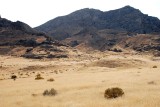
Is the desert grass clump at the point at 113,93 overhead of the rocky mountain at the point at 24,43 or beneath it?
beneath

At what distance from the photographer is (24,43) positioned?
415 feet

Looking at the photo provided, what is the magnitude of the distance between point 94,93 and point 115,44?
154 m

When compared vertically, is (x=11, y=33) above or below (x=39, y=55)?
above

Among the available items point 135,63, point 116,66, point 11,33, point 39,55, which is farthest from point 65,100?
point 11,33

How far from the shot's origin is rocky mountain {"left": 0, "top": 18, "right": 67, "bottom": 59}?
11297cm

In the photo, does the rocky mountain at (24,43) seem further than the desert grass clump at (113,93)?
Yes

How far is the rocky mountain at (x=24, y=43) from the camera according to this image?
371 ft

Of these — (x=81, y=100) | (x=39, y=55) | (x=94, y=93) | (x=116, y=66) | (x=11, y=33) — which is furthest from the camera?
(x=11, y=33)

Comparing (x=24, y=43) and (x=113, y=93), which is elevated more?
(x=24, y=43)

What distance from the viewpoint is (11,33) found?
138m

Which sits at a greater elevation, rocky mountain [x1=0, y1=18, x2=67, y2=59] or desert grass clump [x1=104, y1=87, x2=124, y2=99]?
rocky mountain [x1=0, y1=18, x2=67, y2=59]

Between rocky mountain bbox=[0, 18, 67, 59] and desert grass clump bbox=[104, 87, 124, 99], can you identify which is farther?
rocky mountain bbox=[0, 18, 67, 59]

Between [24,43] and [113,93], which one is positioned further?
[24,43]

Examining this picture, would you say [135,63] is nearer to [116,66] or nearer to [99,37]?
[116,66]
